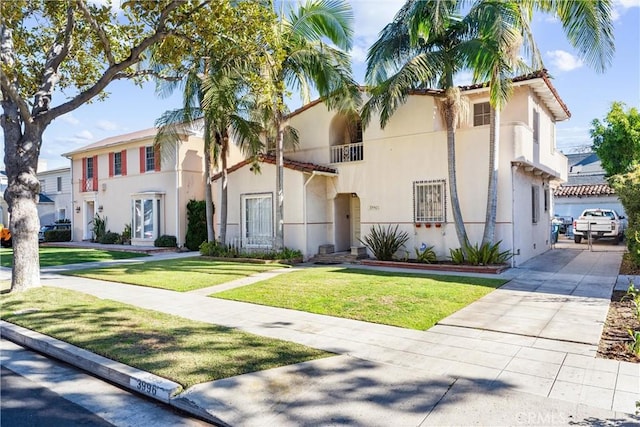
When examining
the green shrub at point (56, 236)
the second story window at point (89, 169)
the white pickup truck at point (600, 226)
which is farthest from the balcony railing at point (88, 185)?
the white pickup truck at point (600, 226)

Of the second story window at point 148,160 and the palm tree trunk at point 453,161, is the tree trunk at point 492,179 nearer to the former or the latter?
the palm tree trunk at point 453,161

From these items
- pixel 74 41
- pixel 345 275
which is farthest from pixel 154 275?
pixel 74 41

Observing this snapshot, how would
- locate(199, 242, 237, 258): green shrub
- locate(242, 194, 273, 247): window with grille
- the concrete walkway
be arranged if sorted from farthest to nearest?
1. locate(242, 194, 273, 247): window with grille
2. locate(199, 242, 237, 258): green shrub
3. the concrete walkway

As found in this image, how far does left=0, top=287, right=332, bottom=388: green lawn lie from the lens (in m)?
5.21

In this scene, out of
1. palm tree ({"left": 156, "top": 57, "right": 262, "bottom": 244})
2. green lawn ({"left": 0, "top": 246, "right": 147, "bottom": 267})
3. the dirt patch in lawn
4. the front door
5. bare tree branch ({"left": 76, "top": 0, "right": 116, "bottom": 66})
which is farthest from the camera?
the front door

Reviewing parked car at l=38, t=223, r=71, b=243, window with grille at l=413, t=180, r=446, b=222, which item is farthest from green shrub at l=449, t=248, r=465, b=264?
parked car at l=38, t=223, r=71, b=243

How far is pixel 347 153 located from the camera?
1748cm

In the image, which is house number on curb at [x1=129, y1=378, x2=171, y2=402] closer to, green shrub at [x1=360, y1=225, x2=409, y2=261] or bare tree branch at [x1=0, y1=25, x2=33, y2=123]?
bare tree branch at [x1=0, y1=25, x2=33, y2=123]

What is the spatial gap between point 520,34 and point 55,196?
35902 mm

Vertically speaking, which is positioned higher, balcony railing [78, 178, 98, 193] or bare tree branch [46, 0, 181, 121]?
bare tree branch [46, 0, 181, 121]

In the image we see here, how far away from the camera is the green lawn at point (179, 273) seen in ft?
37.9

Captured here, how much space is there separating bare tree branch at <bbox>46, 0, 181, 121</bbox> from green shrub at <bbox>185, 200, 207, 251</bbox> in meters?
11.5

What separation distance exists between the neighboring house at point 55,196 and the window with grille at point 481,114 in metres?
31.6

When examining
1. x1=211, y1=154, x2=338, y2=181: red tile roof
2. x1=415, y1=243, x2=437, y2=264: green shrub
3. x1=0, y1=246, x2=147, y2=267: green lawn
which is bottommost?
x1=0, y1=246, x2=147, y2=267: green lawn
